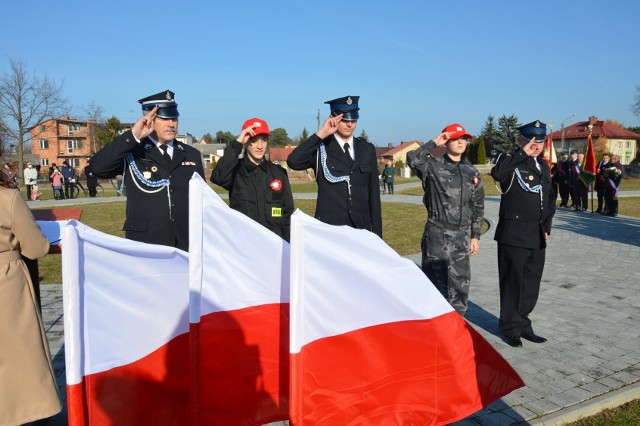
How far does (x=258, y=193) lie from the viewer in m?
4.85

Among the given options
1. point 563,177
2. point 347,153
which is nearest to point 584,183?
point 563,177

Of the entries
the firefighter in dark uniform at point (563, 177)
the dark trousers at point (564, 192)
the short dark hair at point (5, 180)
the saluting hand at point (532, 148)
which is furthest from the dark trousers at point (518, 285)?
the dark trousers at point (564, 192)

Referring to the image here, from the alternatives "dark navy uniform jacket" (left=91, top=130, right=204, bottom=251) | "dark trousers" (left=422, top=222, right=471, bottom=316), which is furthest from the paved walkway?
"dark navy uniform jacket" (left=91, top=130, right=204, bottom=251)

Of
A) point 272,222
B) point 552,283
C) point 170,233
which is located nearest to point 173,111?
point 170,233

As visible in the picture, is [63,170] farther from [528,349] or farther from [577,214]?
[528,349]

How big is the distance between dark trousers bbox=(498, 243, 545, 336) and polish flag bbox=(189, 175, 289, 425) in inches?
120

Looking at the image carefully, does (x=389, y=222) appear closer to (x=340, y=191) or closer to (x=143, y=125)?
(x=340, y=191)

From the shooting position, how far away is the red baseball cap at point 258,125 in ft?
15.0

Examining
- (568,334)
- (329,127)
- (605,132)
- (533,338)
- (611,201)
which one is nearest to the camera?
(329,127)

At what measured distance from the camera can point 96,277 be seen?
7.96 ft

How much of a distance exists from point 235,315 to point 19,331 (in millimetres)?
1368

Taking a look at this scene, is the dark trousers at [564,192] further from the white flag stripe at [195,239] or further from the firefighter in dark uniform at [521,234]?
the white flag stripe at [195,239]

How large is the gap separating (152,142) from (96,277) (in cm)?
216

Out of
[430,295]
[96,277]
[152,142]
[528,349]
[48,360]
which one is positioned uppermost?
[152,142]
